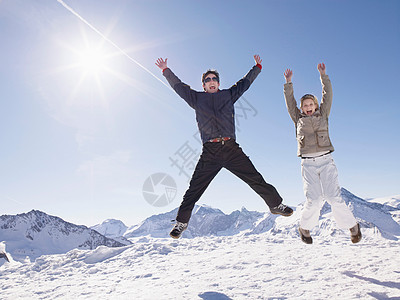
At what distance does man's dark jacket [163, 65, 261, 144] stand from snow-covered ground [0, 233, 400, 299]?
296 centimetres

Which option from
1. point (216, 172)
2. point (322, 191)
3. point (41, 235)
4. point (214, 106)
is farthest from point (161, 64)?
point (41, 235)

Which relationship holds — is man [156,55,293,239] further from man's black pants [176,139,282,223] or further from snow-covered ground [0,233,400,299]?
snow-covered ground [0,233,400,299]

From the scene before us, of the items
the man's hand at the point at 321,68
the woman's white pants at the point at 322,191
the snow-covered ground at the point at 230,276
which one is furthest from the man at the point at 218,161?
the man's hand at the point at 321,68

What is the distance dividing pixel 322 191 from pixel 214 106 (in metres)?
2.95

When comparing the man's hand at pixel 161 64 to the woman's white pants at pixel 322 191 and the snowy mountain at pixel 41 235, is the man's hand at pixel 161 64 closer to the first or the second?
the woman's white pants at pixel 322 191

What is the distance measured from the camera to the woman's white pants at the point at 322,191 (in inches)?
207

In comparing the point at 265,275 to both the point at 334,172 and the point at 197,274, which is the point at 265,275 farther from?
the point at 334,172

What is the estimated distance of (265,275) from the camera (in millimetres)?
5152

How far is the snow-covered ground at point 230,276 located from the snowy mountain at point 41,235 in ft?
550

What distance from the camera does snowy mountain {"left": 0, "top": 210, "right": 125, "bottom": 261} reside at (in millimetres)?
150675

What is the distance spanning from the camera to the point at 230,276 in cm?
536

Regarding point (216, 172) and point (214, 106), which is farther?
point (214, 106)

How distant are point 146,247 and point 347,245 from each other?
6.89m

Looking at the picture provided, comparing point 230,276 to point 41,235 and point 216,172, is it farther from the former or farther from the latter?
point 41,235
